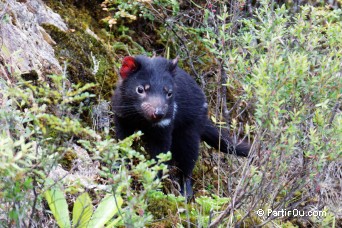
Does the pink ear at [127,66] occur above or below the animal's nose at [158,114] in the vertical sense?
above

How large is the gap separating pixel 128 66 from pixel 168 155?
2.66 metres

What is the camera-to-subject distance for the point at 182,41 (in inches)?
294

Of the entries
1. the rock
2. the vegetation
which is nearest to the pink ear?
the vegetation

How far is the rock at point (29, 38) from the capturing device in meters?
5.53

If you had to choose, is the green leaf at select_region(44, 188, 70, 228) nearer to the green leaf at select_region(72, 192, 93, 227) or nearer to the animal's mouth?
the green leaf at select_region(72, 192, 93, 227)

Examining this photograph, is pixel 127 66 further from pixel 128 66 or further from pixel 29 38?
pixel 29 38

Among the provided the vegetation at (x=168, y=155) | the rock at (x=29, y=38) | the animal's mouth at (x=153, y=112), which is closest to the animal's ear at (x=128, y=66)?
the animal's mouth at (x=153, y=112)

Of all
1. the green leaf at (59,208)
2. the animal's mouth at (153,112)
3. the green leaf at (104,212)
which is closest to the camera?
the green leaf at (59,208)

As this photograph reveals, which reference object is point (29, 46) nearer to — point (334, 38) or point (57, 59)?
point (57, 59)

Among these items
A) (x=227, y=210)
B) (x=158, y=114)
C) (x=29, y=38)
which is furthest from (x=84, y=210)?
(x=29, y=38)

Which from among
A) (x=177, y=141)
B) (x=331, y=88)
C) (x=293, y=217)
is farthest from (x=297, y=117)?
(x=177, y=141)

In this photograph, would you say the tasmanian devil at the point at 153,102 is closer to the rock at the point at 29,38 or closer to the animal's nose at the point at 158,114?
the animal's nose at the point at 158,114

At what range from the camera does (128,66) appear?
5965 mm

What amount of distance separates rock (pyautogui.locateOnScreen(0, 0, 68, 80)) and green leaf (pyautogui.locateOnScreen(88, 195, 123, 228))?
1.50 meters
